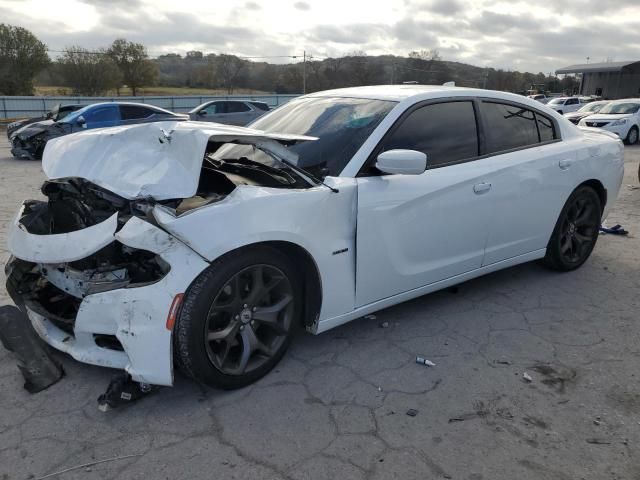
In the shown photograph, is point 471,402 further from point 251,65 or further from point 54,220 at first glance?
point 251,65

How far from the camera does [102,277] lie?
8.74 ft

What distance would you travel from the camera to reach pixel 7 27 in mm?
38188

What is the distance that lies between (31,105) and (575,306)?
32571 millimetres

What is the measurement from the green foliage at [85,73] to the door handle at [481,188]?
151ft

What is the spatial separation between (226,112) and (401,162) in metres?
15.8

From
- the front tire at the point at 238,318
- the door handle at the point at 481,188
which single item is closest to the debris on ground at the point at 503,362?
the door handle at the point at 481,188

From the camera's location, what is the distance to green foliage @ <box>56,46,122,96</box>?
141ft

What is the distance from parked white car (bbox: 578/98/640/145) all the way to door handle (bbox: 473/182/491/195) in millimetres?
15657

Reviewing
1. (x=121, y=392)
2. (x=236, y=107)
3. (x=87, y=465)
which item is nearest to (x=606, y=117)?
(x=236, y=107)

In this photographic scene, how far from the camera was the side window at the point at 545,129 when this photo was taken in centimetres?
432

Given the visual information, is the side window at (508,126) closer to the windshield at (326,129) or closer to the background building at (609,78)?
the windshield at (326,129)

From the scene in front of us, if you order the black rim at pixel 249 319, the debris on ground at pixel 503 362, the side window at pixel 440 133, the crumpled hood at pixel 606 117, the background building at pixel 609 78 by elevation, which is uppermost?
the background building at pixel 609 78

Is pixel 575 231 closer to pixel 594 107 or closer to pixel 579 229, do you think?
pixel 579 229

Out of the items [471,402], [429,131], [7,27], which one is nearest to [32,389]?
[471,402]
